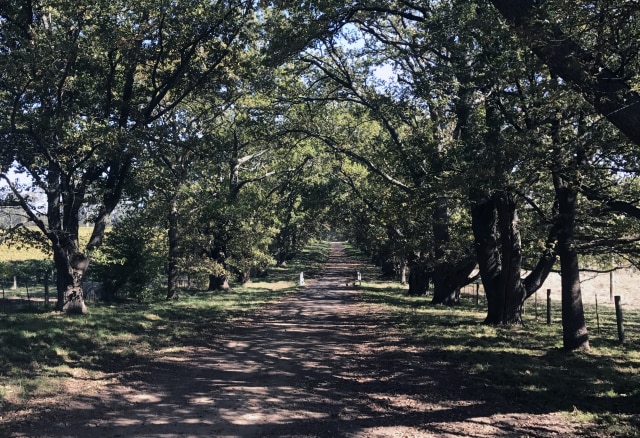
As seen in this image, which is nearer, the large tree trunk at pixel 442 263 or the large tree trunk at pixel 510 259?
the large tree trunk at pixel 510 259

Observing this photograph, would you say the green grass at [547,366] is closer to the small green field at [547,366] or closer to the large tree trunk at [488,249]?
the small green field at [547,366]

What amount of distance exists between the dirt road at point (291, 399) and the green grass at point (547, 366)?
18.5 inches

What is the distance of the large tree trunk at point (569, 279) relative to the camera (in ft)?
32.7

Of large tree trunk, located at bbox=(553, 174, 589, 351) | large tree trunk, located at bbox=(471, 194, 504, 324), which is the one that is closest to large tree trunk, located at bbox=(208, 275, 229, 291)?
large tree trunk, located at bbox=(471, 194, 504, 324)

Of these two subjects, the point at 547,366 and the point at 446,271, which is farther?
the point at 446,271

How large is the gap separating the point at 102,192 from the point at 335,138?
9843 mm

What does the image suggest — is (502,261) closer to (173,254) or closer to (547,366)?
(547,366)

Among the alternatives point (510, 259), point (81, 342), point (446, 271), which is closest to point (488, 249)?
point (510, 259)

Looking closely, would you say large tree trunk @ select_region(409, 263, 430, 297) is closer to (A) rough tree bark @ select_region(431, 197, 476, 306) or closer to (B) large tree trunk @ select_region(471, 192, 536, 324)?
(A) rough tree bark @ select_region(431, 197, 476, 306)

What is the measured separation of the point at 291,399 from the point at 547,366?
4904mm

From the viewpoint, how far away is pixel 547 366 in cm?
859

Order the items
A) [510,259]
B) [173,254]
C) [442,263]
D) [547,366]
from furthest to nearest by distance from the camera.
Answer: [173,254] < [442,263] < [510,259] < [547,366]

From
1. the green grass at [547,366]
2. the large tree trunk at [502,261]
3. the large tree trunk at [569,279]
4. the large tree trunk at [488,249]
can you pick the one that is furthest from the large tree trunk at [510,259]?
the large tree trunk at [569,279]

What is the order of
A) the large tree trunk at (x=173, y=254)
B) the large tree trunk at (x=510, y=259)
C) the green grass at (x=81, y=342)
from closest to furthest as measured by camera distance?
the green grass at (x=81, y=342) → the large tree trunk at (x=510, y=259) → the large tree trunk at (x=173, y=254)
